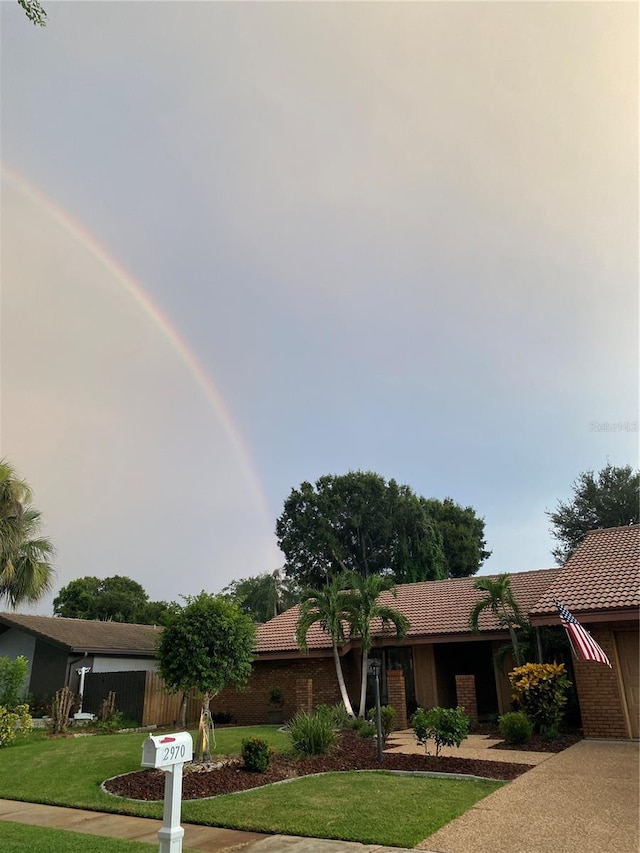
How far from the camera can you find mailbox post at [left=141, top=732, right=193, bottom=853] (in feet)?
14.7

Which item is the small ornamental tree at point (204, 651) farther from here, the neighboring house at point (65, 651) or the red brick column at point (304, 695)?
the neighboring house at point (65, 651)

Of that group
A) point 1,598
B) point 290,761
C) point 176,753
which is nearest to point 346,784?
point 290,761

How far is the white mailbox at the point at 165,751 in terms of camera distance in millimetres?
4641

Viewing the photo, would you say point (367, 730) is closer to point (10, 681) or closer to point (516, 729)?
point (516, 729)

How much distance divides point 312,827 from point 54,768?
23.9 feet

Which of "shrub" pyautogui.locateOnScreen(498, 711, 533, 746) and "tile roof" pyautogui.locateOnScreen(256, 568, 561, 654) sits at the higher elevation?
"tile roof" pyautogui.locateOnScreen(256, 568, 561, 654)

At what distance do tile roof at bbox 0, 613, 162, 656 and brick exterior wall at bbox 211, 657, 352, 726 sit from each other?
3.73 meters

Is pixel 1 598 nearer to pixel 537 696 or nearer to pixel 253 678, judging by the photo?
pixel 253 678

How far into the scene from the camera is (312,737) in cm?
1145

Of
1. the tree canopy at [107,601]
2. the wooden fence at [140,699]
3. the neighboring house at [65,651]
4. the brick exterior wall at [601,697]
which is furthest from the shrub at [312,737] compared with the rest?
the tree canopy at [107,601]

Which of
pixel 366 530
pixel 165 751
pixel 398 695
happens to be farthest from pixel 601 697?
pixel 366 530

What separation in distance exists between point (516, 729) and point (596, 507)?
26001 mm

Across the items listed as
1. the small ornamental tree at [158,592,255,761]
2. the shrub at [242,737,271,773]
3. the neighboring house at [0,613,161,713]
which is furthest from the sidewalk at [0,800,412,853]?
the neighboring house at [0,613,161,713]

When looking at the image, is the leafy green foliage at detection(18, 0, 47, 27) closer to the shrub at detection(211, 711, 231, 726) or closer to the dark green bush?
the dark green bush
